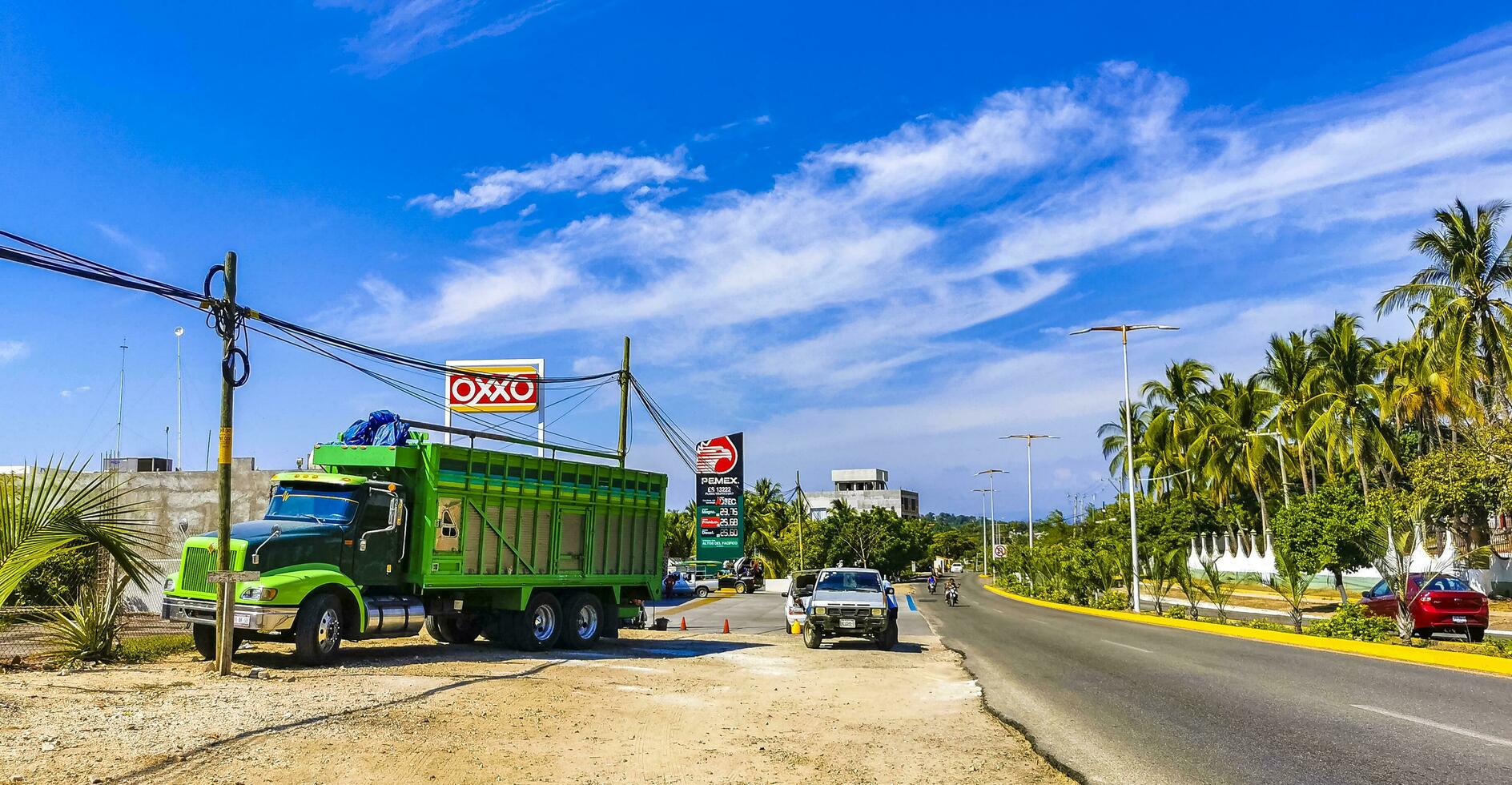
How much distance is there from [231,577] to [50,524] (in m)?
2.10

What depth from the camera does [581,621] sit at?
19375 mm

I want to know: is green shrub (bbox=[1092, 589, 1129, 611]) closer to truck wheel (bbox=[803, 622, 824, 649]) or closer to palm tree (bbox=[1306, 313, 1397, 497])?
palm tree (bbox=[1306, 313, 1397, 497])

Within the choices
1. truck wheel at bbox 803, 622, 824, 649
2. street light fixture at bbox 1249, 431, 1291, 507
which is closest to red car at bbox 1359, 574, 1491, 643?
truck wheel at bbox 803, 622, 824, 649

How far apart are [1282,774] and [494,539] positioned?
12.6m

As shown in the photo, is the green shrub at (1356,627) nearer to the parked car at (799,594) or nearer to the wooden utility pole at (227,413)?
the parked car at (799,594)

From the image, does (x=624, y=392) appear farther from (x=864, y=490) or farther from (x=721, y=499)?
(x=864, y=490)

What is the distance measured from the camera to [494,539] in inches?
672

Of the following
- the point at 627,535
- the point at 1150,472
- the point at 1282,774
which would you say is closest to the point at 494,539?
the point at 627,535

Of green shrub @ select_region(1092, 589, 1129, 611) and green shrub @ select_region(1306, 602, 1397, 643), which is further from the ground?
green shrub @ select_region(1306, 602, 1397, 643)

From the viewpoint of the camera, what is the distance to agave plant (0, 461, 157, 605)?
1158 cm

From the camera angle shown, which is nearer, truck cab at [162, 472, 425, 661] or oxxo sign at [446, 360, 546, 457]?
truck cab at [162, 472, 425, 661]

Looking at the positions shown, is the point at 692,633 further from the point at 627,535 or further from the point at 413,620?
the point at 413,620

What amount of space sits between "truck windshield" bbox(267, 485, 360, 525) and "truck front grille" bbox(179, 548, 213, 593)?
119 centimetres

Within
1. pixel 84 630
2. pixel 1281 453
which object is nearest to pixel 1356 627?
pixel 84 630
